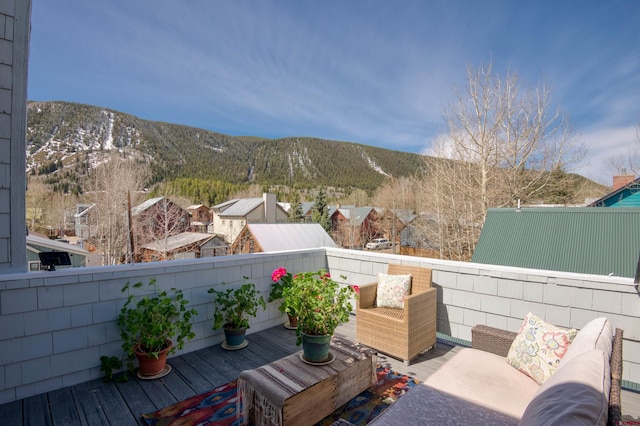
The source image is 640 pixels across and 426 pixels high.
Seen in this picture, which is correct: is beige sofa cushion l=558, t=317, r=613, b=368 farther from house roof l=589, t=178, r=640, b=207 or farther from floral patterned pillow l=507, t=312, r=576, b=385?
house roof l=589, t=178, r=640, b=207

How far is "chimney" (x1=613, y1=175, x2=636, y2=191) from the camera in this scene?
11.6 meters

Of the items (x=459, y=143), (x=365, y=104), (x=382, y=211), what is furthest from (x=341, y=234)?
(x=459, y=143)

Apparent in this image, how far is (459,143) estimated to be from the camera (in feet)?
37.2

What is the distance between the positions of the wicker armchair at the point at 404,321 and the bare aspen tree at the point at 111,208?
18032 mm

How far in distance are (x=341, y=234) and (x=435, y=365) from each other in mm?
27532

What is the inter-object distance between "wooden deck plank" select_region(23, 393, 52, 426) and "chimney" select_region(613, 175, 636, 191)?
1620 centimetres

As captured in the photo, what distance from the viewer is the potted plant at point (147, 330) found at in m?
2.79

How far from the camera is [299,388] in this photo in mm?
2010

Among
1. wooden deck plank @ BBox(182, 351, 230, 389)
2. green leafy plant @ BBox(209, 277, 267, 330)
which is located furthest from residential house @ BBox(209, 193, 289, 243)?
wooden deck plank @ BBox(182, 351, 230, 389)

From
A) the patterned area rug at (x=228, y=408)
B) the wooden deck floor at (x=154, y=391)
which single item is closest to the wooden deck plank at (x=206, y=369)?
the wooden deck floor at (x=154, y=391)

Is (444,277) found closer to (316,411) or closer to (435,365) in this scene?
(435,365)

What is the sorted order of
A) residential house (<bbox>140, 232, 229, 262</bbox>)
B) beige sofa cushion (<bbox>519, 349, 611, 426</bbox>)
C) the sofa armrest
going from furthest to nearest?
residential house (<bbox>140, 232, 229, 262</bbox>) → the sofa armrest → beige sofa cushion (<bbox>519, 349, 611, 426</bbox>)

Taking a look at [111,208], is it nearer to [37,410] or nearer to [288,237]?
[288,237]

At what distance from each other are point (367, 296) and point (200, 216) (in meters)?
40.9
